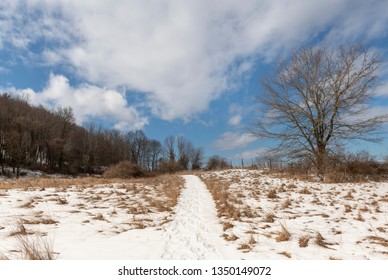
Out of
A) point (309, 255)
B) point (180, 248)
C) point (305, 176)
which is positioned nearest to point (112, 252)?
point (180, 248)

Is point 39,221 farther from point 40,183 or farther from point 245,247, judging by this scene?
point 40,183

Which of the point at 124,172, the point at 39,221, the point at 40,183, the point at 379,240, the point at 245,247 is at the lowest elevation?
the point at 245,247

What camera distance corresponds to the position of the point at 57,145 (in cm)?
4828

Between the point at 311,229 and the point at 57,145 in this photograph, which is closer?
the point at 311,229

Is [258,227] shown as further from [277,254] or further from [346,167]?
[346,167]

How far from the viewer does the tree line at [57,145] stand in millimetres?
38219

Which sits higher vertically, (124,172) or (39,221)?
(124,172)

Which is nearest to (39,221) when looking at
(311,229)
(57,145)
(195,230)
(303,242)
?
(195,230)

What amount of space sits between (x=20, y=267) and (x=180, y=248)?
2767 mm

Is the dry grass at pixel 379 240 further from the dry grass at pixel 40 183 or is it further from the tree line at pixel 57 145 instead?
the tree line at pixel 57 145

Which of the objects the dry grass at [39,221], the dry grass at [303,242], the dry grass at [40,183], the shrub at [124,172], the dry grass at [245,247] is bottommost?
the dry grass at [245,247]

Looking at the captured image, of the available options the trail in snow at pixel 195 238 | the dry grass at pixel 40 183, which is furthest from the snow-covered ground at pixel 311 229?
the dry grass at pixel 40 183

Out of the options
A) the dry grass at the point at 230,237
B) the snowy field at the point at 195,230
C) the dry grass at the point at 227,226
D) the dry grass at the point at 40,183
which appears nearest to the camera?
the snowy field at the point at 195,230

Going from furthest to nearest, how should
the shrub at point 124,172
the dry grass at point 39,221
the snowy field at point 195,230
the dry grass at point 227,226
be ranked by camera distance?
the shrub at point 124,172 < the dry grass at point 227,226 < the dry grass at point 39,221 < the snowy field at point 195,230
